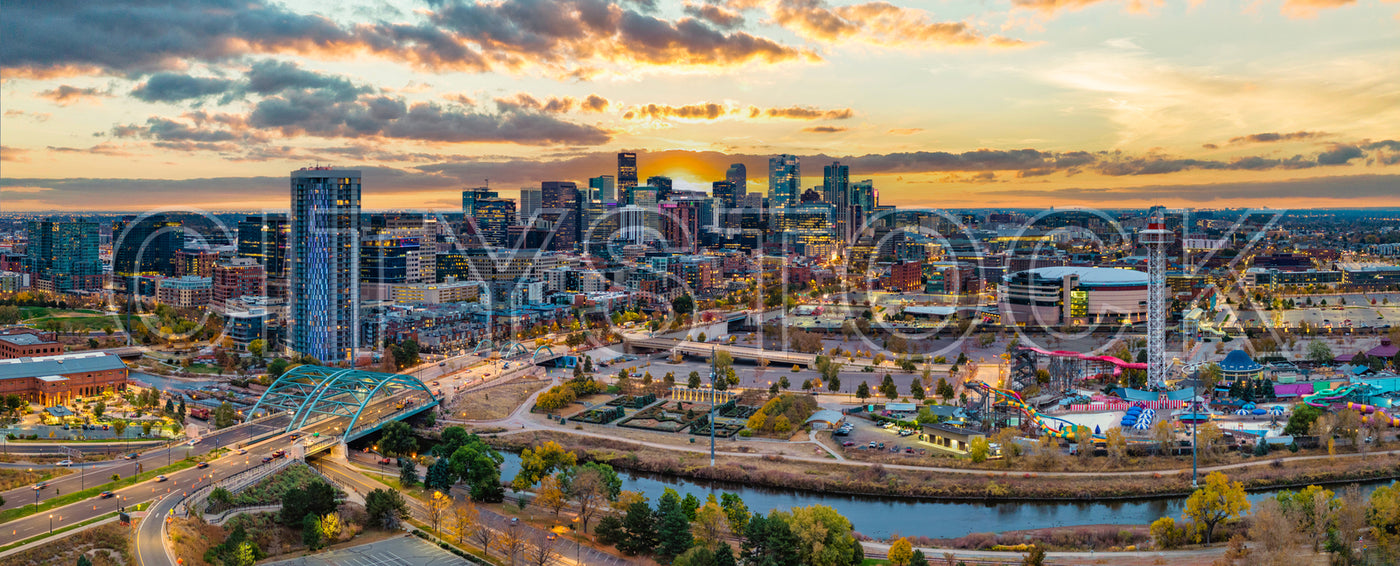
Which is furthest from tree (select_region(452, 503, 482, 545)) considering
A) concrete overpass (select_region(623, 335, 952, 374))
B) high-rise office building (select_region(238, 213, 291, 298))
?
high-rise office building (select_region(238, 213, 291, 298))

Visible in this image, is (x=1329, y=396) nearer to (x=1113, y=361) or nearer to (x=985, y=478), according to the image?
(x=1113, y=361)

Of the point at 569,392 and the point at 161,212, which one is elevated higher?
the point at 161,212

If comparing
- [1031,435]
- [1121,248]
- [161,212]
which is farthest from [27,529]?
[1121,248]

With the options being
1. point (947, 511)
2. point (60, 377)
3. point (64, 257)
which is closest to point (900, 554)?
point (947, 511)

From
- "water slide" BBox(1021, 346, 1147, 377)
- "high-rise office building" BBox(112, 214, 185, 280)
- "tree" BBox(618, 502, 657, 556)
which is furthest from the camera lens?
"high-rise office building" BBox(112, 214, 185, 280)

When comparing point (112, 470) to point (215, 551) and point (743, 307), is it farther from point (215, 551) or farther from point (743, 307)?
point (743, 307)

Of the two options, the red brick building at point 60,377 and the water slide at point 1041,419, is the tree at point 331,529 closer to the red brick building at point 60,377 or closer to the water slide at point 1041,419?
the red brick building at point 60,377

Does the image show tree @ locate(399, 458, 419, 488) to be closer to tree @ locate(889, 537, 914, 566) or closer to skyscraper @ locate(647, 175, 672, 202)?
tree @ locate(889, 537, 914, 566)
